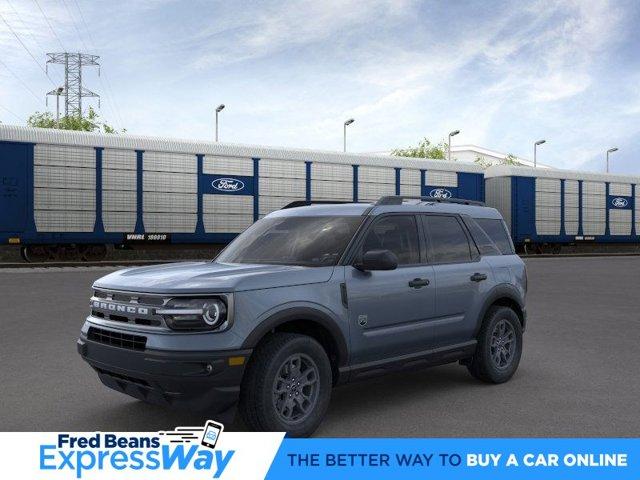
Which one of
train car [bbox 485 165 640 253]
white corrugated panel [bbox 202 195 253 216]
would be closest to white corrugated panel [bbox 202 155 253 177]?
white corrugated panel [bbox 202 195 253 216]

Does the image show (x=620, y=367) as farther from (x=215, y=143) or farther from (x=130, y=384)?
(x=215, y=143)

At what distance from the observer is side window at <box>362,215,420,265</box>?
566 centimetres

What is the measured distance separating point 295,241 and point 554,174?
106ft

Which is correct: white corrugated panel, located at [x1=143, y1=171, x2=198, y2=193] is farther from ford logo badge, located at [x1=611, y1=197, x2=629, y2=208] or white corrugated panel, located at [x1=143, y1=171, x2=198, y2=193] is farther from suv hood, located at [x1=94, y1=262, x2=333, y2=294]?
ford logo badge, located at [x1=611, y1=197, x2=629, y2=208]

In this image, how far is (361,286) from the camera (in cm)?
523

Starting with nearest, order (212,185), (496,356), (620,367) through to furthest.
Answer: (496,356), (620,367), (212,185)

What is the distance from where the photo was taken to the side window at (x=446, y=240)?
6129 mm

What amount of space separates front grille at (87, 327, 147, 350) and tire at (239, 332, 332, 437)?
0.76 metres

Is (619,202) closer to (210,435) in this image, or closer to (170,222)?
(170,222)

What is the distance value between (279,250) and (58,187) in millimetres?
19641

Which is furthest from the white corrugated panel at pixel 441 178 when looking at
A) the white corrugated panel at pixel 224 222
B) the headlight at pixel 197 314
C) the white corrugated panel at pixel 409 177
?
the headlight at pixel 197 314

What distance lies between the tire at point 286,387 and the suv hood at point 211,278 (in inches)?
16.3

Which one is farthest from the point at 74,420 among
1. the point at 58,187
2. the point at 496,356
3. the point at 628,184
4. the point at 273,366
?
the point at 628,184

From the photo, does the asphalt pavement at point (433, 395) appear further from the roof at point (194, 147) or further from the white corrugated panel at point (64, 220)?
the roof at point (194, 147)
